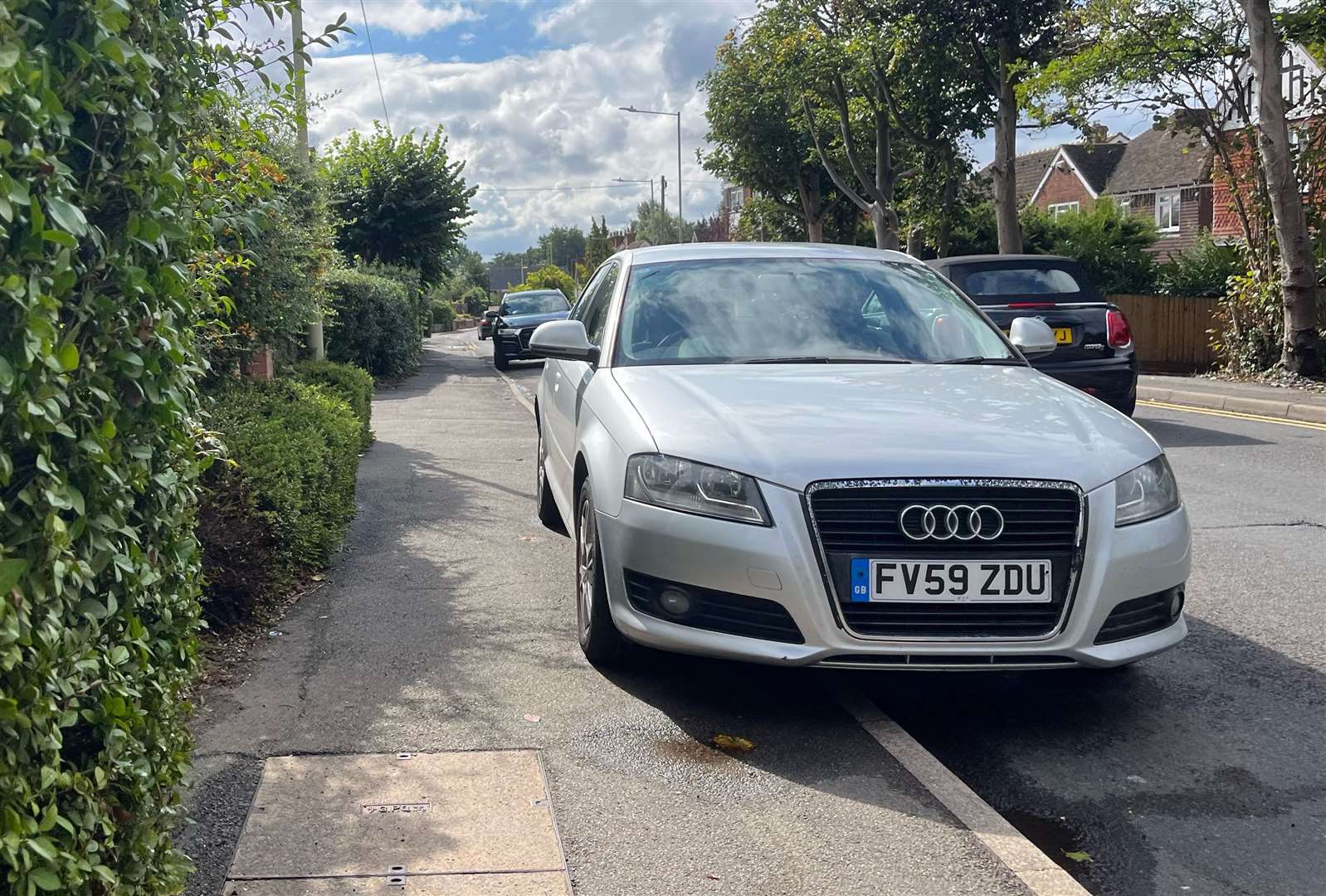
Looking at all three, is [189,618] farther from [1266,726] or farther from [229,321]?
[229,321]

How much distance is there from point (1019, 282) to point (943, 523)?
31.8ft

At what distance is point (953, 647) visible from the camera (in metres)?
4.14

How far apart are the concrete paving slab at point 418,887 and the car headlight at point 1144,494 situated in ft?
7.22

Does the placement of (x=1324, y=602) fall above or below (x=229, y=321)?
below

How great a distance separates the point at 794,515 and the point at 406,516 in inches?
183

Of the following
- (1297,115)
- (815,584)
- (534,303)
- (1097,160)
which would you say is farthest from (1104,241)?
(815,584)

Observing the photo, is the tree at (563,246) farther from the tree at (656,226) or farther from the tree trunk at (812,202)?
the tree trunk at (812,202)

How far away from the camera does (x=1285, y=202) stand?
1939 cm

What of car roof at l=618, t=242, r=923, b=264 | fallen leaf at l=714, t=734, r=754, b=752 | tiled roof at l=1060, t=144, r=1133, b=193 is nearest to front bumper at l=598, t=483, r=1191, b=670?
fallen leaf at l=714, t=734, r=754, b=752

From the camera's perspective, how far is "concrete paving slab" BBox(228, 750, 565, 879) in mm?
3305

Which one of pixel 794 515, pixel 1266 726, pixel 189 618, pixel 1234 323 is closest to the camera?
pixel 189 618

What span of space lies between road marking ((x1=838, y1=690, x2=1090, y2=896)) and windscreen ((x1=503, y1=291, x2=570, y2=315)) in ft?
86.6

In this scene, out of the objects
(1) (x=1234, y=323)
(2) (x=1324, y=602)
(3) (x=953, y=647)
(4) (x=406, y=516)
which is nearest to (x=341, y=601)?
(4) (x=406, y=516)

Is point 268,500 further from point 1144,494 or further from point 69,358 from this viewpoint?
point 69,358
